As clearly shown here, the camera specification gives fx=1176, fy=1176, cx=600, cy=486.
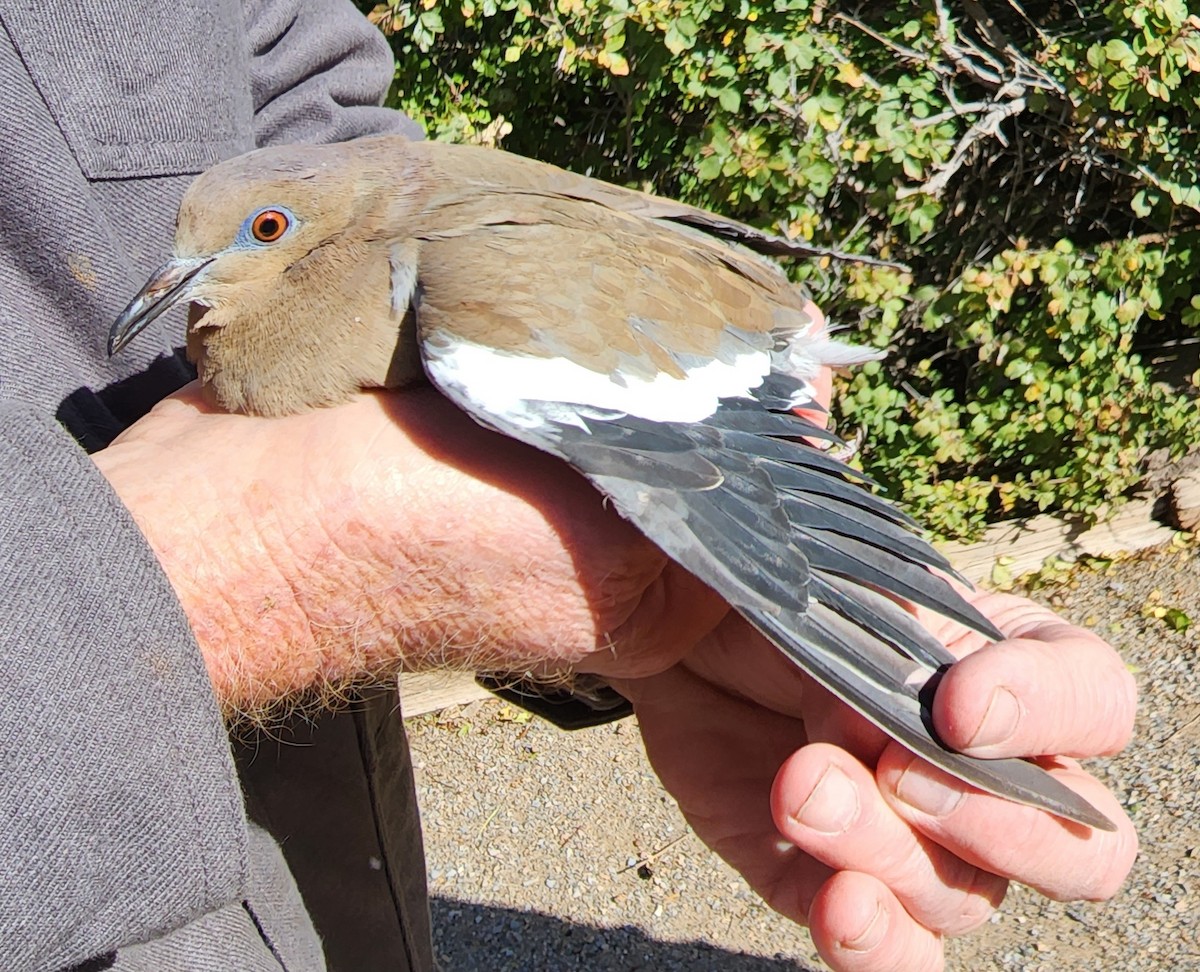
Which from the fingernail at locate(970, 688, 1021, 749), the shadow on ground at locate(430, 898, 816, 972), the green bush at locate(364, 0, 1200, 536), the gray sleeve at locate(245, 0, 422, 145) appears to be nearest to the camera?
the fingernail at locate(970, 688, 1021, 749)

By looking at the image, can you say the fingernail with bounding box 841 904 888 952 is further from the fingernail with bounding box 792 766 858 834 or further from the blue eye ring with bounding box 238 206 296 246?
the blue eye ring with bounding box 238 206 296 246

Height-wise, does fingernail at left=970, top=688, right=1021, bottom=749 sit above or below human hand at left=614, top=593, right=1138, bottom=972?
above

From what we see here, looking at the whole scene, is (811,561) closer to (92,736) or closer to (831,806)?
(831,806)

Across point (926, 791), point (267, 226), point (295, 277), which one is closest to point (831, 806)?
point (926, 791)

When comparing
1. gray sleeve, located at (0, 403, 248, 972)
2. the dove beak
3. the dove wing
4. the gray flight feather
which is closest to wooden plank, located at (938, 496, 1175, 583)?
the dove wing

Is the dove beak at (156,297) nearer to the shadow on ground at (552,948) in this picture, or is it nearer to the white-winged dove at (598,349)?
the white-winged dove at (598,349)

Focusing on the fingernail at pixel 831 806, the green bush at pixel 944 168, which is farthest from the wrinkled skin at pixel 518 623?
the green bush at pixel 944 168

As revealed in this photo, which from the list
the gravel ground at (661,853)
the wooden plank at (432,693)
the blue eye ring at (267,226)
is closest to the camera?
the blue eye ring at (267,226)
